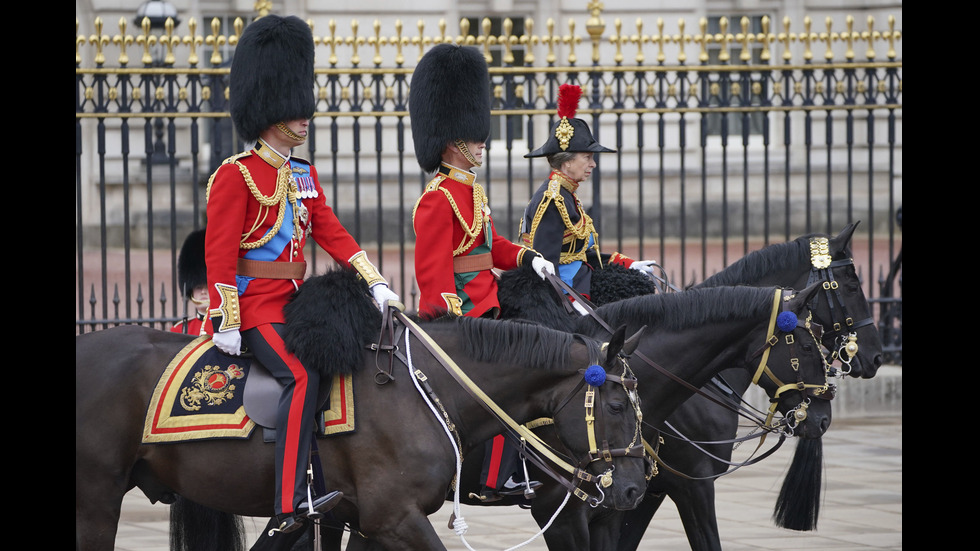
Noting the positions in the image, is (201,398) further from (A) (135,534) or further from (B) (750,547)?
(B) (750,547)

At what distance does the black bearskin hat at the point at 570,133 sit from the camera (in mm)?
6461

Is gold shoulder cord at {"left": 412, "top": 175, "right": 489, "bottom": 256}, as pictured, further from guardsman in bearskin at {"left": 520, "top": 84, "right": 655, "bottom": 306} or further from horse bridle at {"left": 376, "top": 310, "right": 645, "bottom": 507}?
horse bridle at {"left": 376, "top": 310, "right": 645, "bottom": 507}

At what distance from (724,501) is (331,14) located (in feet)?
41.1

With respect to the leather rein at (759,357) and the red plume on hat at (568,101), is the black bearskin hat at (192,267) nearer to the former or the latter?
the red plume on hat at (568,101)

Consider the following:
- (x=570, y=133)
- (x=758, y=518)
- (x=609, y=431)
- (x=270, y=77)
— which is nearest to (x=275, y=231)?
(x=270, y=77)

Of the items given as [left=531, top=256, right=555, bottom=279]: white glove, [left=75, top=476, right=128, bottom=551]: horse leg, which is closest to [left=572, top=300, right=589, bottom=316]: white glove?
[left=531, top=256, right=555, bottom=279]: white glove

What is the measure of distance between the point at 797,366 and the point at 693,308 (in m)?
0.46

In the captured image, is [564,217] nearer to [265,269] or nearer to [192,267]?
[265,269]

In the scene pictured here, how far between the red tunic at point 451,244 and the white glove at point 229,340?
81 centimetres

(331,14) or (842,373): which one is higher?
(331,14)

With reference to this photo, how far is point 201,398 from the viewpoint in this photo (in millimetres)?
4938

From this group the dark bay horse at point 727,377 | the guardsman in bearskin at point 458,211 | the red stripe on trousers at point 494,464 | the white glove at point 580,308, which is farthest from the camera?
the dark bay horse at point 727,377

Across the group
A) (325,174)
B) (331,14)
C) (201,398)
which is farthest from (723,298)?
(331,14)

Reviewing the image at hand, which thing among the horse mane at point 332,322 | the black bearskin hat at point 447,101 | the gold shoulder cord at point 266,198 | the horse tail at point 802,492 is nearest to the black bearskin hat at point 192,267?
Result: the black bearskin hat at point 447,101
